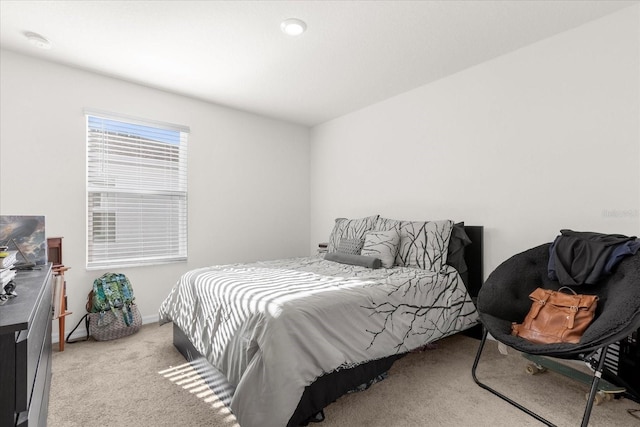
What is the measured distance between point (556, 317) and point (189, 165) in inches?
140

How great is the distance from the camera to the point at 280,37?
242cm

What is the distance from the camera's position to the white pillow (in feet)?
9.14

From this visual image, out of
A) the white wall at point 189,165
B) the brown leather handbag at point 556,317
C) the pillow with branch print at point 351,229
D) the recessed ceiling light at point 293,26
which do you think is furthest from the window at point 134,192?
the brown leather handbag at point 556,317

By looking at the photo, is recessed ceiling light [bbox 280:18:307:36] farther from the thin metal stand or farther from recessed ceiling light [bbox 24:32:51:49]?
the thin metal stand

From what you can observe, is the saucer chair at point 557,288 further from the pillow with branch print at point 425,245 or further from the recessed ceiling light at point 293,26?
the recessed ceiling light at point 293,26

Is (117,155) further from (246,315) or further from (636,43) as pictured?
(636,43)

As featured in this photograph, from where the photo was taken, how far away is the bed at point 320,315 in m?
1.51

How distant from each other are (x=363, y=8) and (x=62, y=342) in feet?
11.3

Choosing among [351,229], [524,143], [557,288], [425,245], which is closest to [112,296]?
[351,229]

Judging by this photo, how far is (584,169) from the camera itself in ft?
7.53

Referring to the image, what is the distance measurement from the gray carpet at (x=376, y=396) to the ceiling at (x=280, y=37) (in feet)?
8.05

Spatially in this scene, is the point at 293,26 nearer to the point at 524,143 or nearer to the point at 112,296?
the point at 524,143

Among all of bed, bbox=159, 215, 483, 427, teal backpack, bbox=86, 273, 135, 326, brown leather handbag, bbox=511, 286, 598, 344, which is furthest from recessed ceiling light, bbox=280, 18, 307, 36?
teal backpack, bbox=86, 273, 135, 326

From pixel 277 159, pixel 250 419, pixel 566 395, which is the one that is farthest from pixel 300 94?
pixel 566 395
